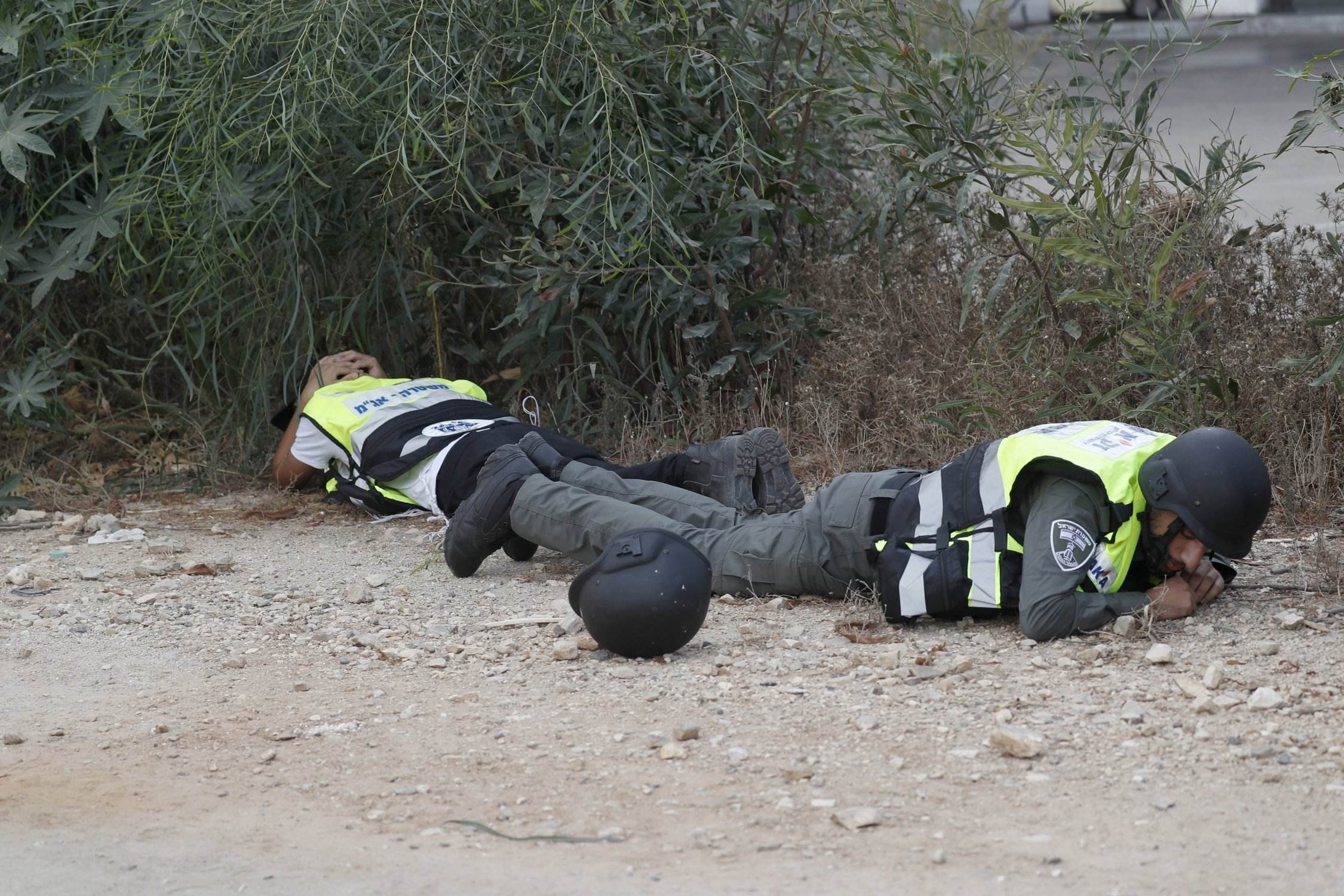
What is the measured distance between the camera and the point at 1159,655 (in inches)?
132

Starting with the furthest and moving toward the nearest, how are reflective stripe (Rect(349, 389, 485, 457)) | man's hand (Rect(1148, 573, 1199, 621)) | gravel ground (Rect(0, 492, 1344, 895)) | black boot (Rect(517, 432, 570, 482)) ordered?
reflective stripe (Rect(349, 389, 485, 457)) → black boot (Rect(517, 432, 570, 482)) → man's hand (Rect(1148, 573, 1199, 621)) → gravel ground (Rect(0, 492, 1344, 895))

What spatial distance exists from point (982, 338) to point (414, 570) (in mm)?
2154

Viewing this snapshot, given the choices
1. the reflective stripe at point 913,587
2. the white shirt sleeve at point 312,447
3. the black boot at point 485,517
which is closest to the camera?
the reflective stripe at point 913,587

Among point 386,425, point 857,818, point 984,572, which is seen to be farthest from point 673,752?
point 386,425

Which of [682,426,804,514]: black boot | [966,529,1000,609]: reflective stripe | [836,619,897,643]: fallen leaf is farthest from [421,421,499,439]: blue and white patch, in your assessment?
[966,529,1000,609]: reflective stripe

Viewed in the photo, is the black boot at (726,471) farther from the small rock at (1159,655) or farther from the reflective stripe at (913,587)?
the small rock at (1159,655)

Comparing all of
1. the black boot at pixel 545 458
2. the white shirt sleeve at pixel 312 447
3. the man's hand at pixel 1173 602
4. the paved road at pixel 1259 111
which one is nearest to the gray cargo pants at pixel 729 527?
the black boot at pixel 545 458

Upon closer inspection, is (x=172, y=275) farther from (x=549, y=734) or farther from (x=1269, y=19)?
(x=1269, y=19)

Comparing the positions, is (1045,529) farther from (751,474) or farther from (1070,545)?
(751,474)

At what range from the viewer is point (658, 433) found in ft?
18.6

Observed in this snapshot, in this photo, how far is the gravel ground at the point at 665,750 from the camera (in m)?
2.52

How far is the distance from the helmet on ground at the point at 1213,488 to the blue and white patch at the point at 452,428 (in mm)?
2409

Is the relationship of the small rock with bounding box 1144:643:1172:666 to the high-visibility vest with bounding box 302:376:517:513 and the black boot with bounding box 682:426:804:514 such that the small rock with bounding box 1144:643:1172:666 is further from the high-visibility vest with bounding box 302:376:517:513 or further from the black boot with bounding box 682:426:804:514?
the high-visibility vest with bounding box 302:376:517:513

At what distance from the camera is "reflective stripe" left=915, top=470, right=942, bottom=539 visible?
374cm
